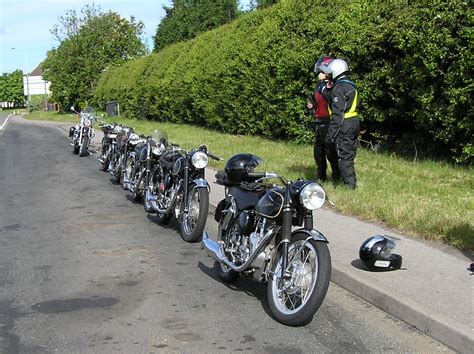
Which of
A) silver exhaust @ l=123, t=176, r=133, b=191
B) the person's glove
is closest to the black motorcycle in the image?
silver exhaust @ l=123, t=176, r=133, b=191

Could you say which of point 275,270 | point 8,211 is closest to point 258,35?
point 8,211

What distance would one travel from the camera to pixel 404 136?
37.1 ft

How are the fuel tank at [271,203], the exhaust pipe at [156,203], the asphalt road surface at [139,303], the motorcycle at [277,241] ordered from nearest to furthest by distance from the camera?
the asphalt road surface at [139,303], the motorcycle at [277,241], the fuel tank at [271,203], the exhaust pipe at [156,203]

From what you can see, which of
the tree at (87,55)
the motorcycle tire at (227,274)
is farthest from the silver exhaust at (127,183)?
the tree at (87,55)

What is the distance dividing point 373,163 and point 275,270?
6254 mm

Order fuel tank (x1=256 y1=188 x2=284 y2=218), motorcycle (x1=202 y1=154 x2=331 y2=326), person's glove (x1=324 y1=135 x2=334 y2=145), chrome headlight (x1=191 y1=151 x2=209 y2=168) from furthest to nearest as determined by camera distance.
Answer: person's glove (x1=324 y1=135 x2=334 y2=145) → chrome headlight (x1=191 y1=151 x2=209 y2=168) → fuel tank (x1=256 y1=188 x2=284 y2=218) → motorcycle (x1=202 y1=154 x2=331 y2=326)

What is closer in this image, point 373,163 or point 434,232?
point 434,232

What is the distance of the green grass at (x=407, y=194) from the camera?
6.59 m

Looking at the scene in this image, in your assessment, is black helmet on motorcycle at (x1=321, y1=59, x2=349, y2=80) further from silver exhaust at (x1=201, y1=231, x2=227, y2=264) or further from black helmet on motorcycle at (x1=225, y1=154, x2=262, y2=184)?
silver exhaust at (x1=201, y1=231, x2=227, y2=264)

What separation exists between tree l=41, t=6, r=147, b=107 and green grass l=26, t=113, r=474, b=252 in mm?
39237

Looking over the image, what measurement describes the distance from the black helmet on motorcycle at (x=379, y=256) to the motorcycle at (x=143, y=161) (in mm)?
4327

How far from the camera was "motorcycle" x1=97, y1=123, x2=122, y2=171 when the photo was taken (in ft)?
42.0

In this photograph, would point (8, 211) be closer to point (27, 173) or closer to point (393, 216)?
point (27, 173)

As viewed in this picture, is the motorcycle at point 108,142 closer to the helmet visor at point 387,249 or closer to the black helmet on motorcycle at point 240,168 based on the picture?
the black helmet on motorcycle at point 240,168
